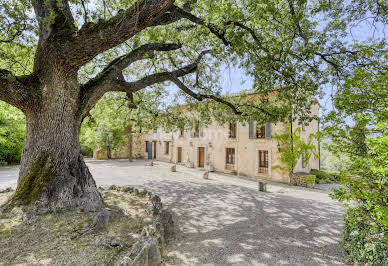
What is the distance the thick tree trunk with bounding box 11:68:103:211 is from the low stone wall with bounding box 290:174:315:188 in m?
12.6

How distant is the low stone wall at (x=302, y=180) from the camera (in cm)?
1255

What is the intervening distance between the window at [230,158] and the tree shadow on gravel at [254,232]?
8.66m

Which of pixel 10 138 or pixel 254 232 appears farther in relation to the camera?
pixel 10 138

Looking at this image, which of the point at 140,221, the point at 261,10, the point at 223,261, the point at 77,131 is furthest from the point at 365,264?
the point at 77,131

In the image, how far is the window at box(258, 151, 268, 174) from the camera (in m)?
15.1

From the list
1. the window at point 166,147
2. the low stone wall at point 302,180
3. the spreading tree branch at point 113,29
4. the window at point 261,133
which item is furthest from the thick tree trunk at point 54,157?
the window at point 166,147

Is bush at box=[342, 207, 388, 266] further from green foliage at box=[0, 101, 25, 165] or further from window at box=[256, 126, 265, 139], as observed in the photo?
green foliage at box=[0, 101, 25, 165]

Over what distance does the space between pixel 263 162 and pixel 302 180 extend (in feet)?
10.2

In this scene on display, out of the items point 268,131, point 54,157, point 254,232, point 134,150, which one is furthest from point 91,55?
point 134,150

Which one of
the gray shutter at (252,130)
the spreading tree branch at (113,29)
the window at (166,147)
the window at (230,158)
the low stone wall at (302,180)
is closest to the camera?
the spreading tree branch at (113,29)

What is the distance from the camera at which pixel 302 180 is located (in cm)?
1296

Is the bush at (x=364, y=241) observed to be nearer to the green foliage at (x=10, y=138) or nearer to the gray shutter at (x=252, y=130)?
the gray shutter at (x=252, y=130)

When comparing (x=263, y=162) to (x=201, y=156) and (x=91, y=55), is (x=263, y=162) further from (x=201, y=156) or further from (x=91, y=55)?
(x=91, y=55)

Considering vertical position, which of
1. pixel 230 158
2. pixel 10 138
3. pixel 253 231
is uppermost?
pixel 10 138
